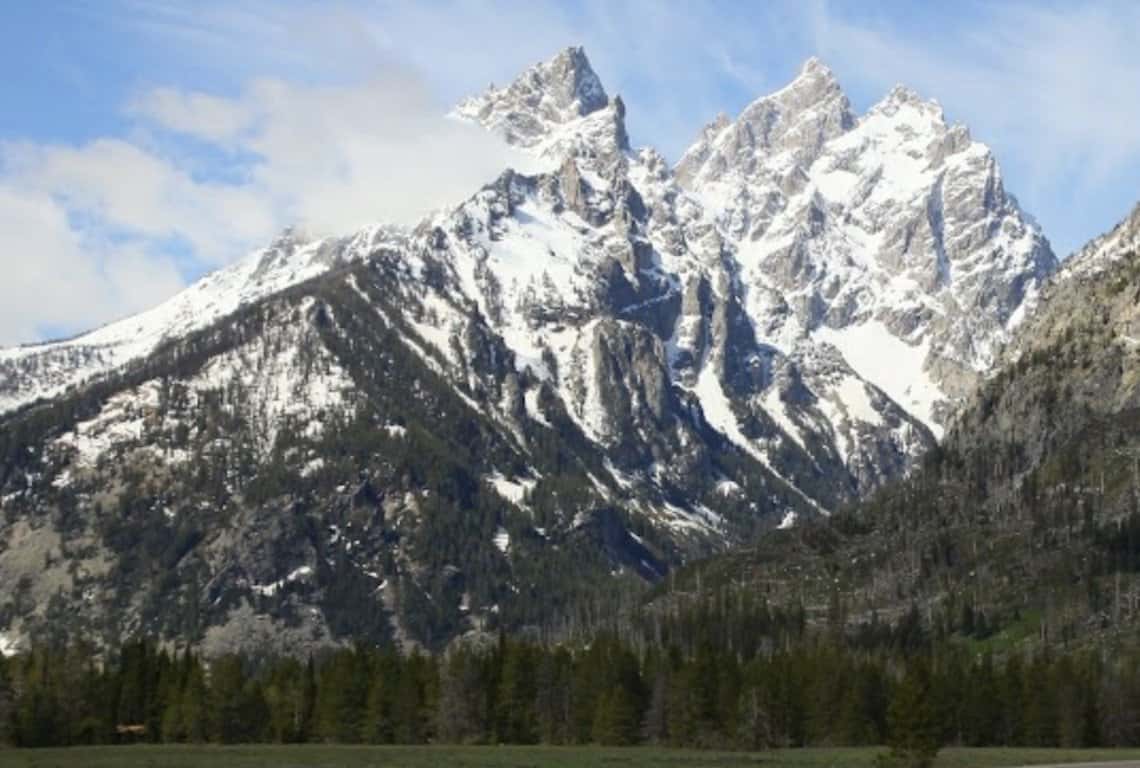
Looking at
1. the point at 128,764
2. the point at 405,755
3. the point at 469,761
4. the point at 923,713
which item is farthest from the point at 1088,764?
the point at 128,764

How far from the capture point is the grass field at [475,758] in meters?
160

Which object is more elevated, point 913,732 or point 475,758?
point 913,732

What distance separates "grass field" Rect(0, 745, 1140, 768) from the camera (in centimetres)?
15975

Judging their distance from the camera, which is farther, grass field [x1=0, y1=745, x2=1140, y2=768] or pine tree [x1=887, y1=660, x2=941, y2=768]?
grass field [x1=0, y1=745, x2=1140, y2=768]

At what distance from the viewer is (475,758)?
175 m

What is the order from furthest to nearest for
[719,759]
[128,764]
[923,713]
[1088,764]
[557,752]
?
1. [557,752]
2. [719,759]
3. [128,764]
4. [923,713]
5. [1088,764]

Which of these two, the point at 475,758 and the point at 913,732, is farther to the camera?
the point at 475,758

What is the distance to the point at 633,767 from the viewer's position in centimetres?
16050

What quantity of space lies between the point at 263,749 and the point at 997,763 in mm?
84463

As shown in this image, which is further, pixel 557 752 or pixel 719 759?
pixel 557 752

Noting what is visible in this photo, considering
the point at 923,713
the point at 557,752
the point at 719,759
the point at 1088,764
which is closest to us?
the point at 1088,764

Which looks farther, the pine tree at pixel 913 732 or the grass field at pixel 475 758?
the grass field at pixel 475 758

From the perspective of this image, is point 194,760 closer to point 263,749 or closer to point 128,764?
point 128,764

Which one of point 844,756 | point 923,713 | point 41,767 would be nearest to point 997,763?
point 923,713
